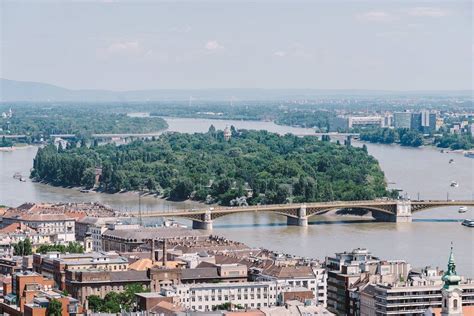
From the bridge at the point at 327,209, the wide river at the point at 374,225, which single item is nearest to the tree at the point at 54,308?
the wide river at the point at 374,225

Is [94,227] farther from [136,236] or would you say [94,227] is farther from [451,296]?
[451,296]

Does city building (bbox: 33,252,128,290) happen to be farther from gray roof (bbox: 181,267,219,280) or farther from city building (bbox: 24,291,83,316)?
city building (bbox: 24,291,83,316)

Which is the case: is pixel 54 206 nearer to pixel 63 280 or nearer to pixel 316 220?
pixel 316 220

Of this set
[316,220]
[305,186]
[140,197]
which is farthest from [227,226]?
[140,197]

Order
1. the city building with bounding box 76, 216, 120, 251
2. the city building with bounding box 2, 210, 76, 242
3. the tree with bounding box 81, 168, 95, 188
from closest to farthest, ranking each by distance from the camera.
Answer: the city building with bounding box 76, 216, 120, 251 → the city building with bounding box 2, 210, 76, 242 → the tree with bounding box 81, 168, 95, 188

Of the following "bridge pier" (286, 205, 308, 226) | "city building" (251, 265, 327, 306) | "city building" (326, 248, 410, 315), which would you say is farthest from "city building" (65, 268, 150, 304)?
"bridge pier" (286, 205, 308, 226)

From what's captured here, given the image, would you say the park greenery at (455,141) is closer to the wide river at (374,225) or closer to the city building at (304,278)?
the wide river at (374,225)

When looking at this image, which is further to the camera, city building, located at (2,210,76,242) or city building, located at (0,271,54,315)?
city building, located at (2,210,76,242)
